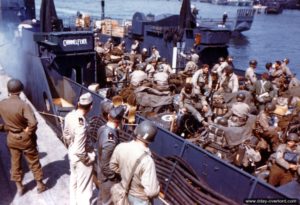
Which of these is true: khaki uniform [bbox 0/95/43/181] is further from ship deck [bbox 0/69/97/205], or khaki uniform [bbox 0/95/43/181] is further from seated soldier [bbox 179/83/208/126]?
seated soldier [bbox 179/83/208/126]

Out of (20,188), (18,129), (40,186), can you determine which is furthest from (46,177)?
(18,129)

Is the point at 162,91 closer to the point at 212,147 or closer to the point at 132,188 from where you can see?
the point at 212,147

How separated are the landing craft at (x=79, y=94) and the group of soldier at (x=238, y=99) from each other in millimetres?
905

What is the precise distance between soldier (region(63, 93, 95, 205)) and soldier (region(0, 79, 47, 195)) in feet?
1.97

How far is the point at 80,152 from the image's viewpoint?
429 cm

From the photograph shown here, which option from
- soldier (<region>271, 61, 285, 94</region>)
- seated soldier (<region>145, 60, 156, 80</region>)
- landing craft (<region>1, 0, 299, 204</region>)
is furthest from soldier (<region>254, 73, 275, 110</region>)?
landing craft (<region>1, 0, 299, 204</region>)

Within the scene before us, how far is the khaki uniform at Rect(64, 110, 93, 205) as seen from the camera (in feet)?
14.1

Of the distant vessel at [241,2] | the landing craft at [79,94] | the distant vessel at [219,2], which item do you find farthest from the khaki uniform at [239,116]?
the distant vessel at [219,2]

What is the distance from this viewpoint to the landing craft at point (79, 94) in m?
4.82

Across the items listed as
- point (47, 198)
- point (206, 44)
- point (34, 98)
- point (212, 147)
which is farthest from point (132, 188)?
point (206, 44)

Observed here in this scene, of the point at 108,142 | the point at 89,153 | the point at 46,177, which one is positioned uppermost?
the point at 108,142

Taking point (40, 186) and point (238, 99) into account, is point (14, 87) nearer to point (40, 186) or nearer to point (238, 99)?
point (40, 186)

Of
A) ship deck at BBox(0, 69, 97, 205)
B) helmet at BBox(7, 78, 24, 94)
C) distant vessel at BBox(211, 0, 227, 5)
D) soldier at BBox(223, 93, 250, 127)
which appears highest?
distant vessel at BBox(211, 0, 227, 5)

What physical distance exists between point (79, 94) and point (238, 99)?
4.44 m
